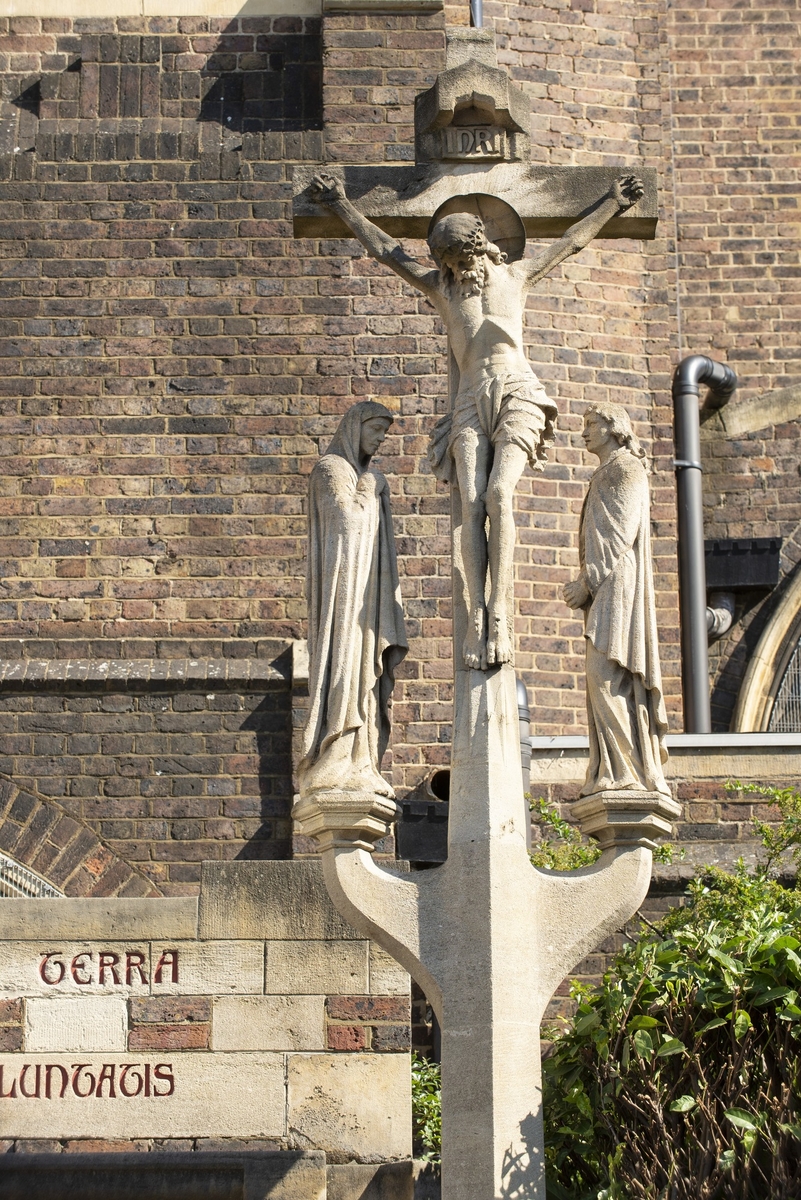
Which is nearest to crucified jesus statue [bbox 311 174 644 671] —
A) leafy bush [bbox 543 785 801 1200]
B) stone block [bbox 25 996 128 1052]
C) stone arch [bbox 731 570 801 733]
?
leafy bush [bbox 543 785 801 1200]

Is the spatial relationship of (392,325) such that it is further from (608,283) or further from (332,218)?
(332,218)

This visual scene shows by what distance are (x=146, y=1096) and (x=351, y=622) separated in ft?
8.06

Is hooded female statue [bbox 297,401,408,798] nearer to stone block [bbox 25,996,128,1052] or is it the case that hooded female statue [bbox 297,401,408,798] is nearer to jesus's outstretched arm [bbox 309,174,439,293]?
jesus's outstretched arm [bbox 309,174,439,293]

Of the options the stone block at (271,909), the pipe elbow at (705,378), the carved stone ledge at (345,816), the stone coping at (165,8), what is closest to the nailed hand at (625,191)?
the carved stone ledge at (345,816)

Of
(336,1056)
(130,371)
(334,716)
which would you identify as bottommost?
(336,1056)

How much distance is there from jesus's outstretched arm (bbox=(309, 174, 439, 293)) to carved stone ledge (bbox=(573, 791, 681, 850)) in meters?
2.16

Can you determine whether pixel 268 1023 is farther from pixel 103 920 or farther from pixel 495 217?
pixel 495 217

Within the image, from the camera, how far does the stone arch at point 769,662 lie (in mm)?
14469

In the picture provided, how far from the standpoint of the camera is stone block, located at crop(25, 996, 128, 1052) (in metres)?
8.33

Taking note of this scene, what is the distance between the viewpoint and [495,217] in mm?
7664

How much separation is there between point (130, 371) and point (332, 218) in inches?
196

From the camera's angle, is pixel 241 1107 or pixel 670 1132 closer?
pixel 670 1132

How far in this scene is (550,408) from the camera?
7.38m

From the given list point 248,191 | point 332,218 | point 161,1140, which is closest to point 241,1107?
point 161,1140
